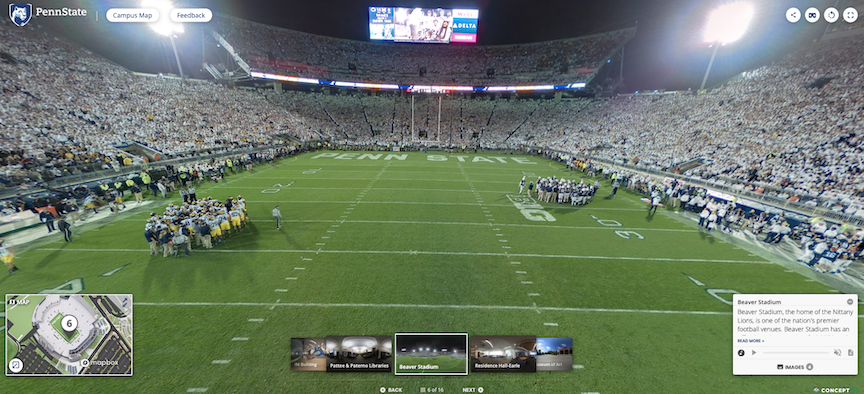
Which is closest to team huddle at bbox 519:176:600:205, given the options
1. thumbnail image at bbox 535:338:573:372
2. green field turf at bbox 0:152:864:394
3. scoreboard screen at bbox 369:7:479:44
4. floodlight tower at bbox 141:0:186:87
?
green field turf at bbox 0:152:864:394

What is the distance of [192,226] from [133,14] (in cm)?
1349

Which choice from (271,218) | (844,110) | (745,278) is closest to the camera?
(745,278)

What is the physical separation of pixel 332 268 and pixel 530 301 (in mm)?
5356

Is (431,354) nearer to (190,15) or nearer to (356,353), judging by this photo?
(356,353)

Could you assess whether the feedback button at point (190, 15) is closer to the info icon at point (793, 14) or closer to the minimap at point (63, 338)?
the minimap at point (63, 338)

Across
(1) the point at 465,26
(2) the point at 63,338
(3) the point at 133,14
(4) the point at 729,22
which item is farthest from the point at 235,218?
(4) the point at 729,22

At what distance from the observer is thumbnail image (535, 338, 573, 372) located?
471 centimetres

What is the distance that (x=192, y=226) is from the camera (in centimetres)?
907

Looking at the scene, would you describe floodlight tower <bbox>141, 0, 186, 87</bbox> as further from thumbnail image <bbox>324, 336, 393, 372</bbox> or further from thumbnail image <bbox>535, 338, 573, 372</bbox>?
thumbnail image <bbox>535, 338, 573, 372</bbox>

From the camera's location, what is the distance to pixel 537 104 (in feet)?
162

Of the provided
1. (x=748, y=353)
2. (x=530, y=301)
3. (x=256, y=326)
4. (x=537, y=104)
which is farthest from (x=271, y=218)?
(x=537, y=104)

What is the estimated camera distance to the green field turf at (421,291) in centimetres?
473

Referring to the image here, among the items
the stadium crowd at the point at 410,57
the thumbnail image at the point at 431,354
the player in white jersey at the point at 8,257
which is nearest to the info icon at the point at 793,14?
the thumbnail image at the point at 431,354

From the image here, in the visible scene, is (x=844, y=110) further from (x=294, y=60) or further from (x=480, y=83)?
(x=294, y=60)
